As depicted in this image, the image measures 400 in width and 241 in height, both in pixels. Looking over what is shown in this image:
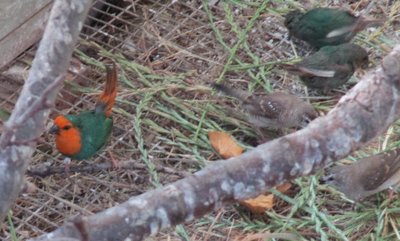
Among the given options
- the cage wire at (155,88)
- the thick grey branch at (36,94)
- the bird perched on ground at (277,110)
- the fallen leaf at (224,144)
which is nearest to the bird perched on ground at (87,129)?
the cage wire at (155,88)

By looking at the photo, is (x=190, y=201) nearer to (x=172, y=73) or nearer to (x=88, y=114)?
(x=88, y=114)

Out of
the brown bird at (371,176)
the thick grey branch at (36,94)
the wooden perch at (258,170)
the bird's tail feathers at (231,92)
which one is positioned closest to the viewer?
the thick grey branch at (36,94)

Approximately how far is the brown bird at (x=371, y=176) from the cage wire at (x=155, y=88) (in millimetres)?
310

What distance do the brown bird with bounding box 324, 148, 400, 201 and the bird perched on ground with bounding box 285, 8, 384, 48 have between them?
1.07 meters

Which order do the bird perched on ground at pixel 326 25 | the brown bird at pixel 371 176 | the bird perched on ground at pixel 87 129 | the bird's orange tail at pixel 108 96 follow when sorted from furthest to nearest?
the bird perched on ground at pixel 326 25
the bird's orange tail at pixel 108 96
the bird perched on ground at pixel 87 129
the brown bird at pixel 371 176

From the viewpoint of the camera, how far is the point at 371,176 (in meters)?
3.85

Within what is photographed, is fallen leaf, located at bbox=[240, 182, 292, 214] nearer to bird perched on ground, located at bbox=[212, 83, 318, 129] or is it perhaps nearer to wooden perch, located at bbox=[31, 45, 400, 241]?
bird perched on ground, located at bbox=[212, 83, 318, 129]

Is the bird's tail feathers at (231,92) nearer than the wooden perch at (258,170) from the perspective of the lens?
No

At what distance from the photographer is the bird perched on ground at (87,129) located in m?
4.08

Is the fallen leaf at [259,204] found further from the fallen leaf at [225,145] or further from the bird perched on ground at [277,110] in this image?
the bird perched on ground at [277,110]

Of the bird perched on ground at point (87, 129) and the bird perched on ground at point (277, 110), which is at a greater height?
the bird perched on ground at point (87, 129)

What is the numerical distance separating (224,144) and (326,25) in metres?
1.00

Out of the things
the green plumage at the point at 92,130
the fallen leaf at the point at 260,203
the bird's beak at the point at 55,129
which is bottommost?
the fallen leaf at the point at 260,203

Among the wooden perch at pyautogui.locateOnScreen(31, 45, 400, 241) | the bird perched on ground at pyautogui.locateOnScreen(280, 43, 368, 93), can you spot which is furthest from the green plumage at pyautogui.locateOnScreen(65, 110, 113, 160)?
the wooden perch at pyautogui.locateOnScreen(31, 45, 400, 241)
